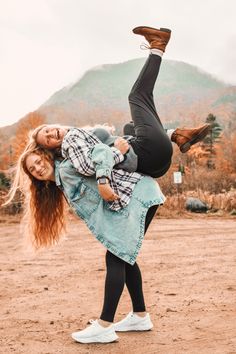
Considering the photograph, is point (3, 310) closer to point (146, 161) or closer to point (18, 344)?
point (18, 344)

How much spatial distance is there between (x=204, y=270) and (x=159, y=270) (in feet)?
1.38

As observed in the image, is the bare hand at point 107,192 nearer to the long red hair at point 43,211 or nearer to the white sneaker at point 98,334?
the long red hair at point 43,211

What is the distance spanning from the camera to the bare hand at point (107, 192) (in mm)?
2672

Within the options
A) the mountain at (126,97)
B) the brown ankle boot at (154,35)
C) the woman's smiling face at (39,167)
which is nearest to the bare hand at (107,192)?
the woman's smiling face at (39,167)

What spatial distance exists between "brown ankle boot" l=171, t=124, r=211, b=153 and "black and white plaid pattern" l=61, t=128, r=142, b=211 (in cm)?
33

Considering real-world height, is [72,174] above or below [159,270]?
above

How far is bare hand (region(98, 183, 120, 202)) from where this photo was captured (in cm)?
267

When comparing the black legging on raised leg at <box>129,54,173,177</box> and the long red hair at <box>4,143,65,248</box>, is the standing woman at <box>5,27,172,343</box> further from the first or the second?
the long red hair at <box>4,143,65,248</box>

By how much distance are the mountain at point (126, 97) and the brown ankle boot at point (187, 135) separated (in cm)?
7903

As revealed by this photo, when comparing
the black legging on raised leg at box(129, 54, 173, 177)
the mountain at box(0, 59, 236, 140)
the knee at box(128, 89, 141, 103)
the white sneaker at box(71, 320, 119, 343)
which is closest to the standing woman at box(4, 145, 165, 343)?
the white sneaker at box(71, 320, 119, 343)

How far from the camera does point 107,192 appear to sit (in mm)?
2680

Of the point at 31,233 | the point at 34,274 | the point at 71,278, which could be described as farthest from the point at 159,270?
the point at 31,233

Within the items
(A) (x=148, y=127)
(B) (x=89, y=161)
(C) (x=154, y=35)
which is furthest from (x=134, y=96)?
(B) (x=89, y=161)

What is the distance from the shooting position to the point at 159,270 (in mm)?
5230
